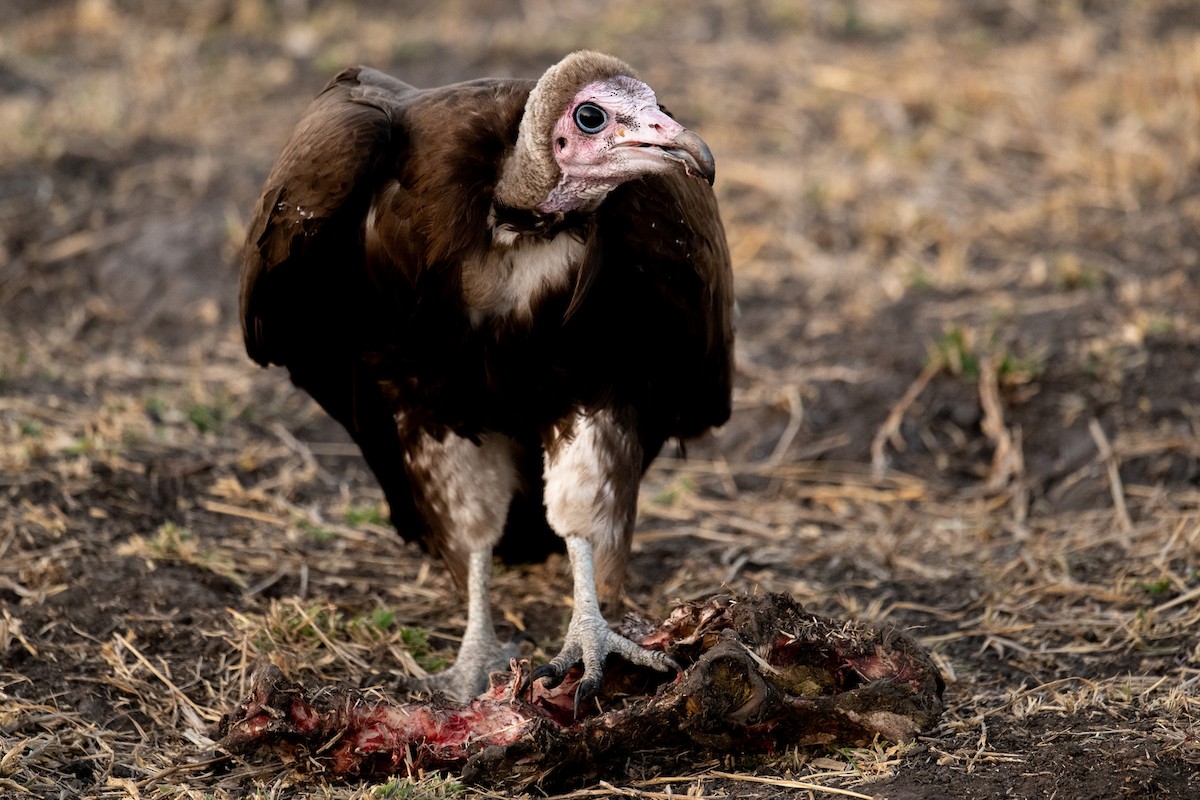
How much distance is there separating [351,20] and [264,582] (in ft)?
22.3

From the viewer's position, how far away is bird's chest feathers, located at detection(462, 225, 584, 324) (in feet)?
12.7

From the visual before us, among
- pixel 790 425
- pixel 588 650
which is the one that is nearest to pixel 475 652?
pixel 588 650

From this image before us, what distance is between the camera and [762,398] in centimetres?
655

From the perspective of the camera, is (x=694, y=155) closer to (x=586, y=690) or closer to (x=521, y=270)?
(x=521, y=270)

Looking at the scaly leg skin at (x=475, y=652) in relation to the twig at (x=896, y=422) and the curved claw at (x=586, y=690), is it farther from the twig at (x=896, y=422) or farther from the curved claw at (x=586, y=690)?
the twig at (x=896, y=422)

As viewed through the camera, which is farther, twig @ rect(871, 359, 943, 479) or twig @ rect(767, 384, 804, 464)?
twig @ rect(767, 384, 804, 464)

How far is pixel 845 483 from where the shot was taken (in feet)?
19.9

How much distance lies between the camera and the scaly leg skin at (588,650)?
398 centimetres

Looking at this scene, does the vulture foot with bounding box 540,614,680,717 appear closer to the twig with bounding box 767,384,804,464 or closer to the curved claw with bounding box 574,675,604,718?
the curved claw with bounding box 574,675,604,718

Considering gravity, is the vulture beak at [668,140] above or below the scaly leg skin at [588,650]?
above

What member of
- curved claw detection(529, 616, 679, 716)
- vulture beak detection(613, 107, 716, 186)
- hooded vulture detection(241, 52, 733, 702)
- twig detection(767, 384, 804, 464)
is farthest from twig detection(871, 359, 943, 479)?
vulture beak detection(613, 107, 716, 186)

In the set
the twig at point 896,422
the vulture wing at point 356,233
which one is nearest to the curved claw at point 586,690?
the vulture wing at point 356,233

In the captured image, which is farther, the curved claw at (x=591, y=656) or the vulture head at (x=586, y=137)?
the curved claw at (x=591, y=656)

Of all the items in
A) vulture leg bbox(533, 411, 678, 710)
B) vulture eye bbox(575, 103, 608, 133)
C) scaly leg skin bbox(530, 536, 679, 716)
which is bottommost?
scaly leg skin bbox(530, 536, 679, 716)
